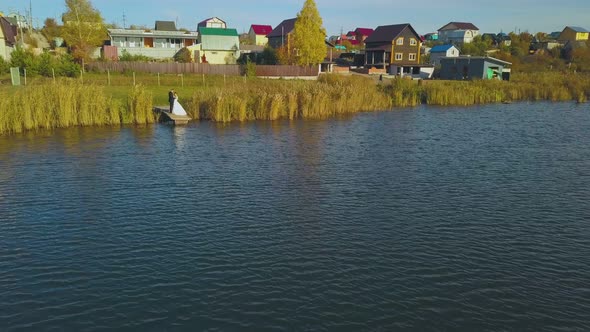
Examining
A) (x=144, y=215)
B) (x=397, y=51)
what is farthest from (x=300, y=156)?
(x=397, y=51)

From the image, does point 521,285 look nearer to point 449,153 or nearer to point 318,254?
point 318,254

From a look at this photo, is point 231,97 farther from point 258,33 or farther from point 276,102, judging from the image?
point 258,33

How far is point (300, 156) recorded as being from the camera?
95.0 feet

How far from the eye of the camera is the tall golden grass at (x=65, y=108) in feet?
115

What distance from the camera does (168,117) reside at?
4056 centimetres

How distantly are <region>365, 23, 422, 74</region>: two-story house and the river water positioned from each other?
3151 inches

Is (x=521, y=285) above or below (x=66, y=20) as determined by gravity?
A: below

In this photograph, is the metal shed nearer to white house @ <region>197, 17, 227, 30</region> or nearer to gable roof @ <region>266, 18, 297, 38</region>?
gable roof @ <region>266, 18, 297, 38</region>

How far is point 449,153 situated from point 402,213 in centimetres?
1330

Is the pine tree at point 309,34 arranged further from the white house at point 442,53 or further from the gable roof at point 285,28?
the white house at point 442,53

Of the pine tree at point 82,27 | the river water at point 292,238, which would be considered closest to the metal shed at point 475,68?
the river water at point 292,238

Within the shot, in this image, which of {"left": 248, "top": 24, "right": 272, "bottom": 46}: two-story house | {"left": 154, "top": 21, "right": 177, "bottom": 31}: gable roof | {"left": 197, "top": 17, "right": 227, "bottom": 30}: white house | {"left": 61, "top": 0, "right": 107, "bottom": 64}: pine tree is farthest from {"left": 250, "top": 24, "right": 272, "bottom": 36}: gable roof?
{"left": 61, "top": 0, "right": 107, "bottom": 64}: pine tree

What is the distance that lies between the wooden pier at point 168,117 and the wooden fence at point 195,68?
109ft

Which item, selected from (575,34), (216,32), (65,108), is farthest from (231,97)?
(575,34)
